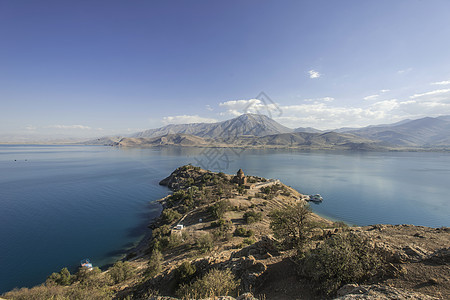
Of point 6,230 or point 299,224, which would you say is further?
point 6,230

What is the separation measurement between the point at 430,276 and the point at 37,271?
39.1 m

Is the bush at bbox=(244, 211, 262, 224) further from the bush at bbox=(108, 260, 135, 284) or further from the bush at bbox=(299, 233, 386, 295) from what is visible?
the bush at bbox=(299, 233, 386, 295)

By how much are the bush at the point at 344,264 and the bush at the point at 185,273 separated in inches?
329

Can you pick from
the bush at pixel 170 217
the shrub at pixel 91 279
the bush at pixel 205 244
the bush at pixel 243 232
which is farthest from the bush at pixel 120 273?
the bush at pixel 170 217

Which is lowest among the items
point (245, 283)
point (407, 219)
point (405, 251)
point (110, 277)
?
point (407, 219)

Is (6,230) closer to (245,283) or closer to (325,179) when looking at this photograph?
(245,283)

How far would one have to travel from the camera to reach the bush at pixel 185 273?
13.0 m

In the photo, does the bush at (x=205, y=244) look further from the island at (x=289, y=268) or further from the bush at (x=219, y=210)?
the bush at (x=219, y=210)

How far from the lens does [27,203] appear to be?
1841 inches

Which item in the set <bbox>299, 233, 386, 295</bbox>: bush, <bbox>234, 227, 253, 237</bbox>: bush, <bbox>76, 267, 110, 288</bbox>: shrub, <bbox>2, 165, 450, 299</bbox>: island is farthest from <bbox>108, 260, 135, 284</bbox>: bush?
<bbox>299, 233, 386, 295</bbox>: bush

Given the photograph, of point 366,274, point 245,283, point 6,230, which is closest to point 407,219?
point 366,274

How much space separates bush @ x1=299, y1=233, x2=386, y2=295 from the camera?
29.2 ft

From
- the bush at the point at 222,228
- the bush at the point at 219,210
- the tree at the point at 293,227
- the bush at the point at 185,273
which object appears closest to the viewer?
the bush at the point at 185,273

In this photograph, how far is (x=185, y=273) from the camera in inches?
520
